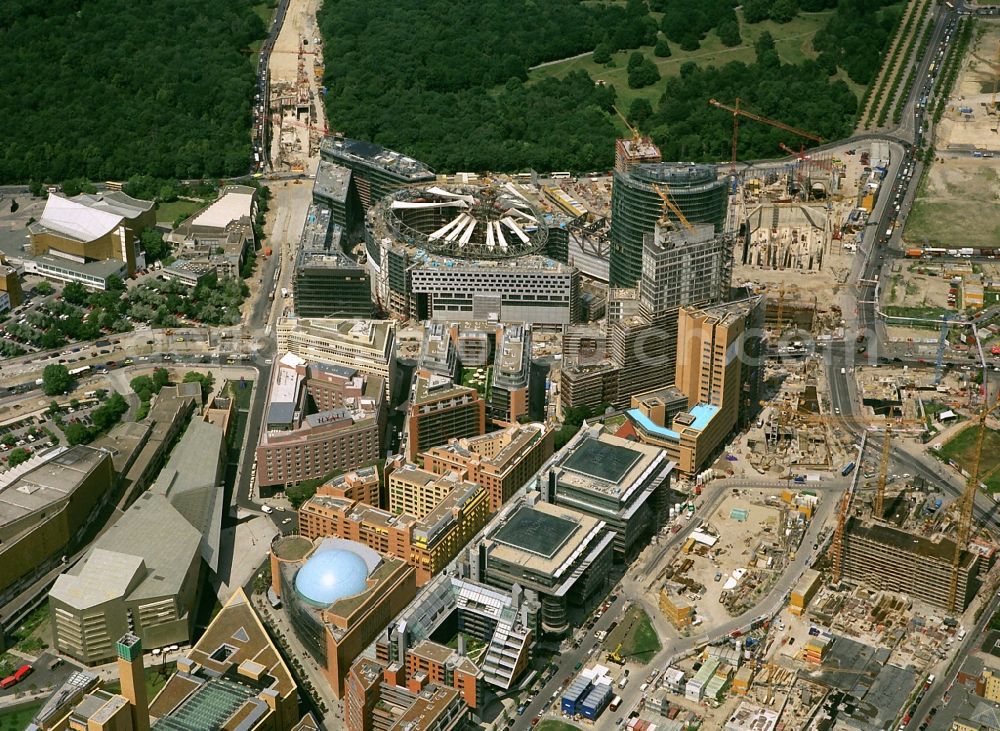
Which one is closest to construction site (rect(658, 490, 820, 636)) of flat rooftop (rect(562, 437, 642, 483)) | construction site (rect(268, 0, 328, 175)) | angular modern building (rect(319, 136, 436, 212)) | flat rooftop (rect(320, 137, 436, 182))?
flat rooftop (rect(562, 437, 642, 483))

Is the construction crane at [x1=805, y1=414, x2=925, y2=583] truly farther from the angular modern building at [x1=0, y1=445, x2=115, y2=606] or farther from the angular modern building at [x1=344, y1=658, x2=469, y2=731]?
the angular modern building at [x1=0, y1=445, x2=115, y2=606]

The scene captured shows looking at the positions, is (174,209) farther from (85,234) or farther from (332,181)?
(332,181)

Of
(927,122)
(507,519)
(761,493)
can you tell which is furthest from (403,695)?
(927,122)

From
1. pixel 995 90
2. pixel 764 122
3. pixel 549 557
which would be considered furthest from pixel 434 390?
pixel 995 90

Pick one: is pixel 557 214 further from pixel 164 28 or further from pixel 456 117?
pixel 164 28

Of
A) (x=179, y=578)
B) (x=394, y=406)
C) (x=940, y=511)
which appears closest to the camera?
(x=179, y=578)

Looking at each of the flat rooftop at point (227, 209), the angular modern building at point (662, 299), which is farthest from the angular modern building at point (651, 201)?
the flat rooftop at point (227, 209)
